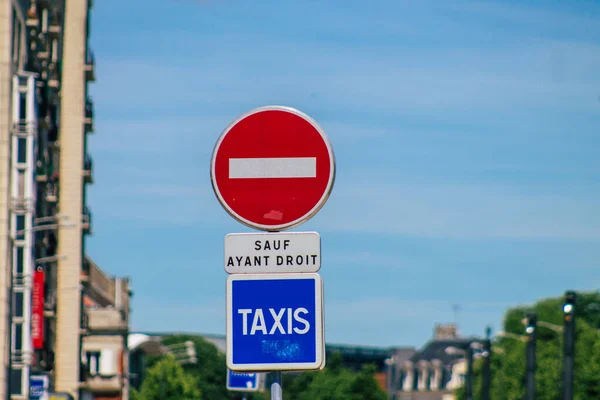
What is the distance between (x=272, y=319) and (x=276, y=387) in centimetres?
40

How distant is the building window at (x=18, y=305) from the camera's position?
189 ft

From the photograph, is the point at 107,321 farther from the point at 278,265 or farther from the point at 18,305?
the point at 278,265

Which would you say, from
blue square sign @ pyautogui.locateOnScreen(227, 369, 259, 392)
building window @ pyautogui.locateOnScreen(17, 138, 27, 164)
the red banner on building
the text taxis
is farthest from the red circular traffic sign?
the red banner on building

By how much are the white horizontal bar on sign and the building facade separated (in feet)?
136

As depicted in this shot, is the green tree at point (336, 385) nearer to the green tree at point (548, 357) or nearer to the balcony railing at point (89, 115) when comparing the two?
the green tree at point (548, 357)

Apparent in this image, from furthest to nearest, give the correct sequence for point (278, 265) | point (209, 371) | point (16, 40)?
point (209, 371) < point (16, 40) < point (278, 265)

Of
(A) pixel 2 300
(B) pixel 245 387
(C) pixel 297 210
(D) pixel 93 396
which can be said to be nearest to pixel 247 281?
(C) pixel 297 210

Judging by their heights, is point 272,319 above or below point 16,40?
below

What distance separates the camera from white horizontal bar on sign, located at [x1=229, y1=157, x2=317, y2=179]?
25.5ft

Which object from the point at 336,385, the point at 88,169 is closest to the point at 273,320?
the point at 88,169

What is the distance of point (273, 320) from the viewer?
7.66 m

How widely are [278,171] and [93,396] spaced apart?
109m

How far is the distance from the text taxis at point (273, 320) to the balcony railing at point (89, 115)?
83.9m

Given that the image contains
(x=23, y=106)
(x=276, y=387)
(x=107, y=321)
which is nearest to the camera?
(x=276, y=387)
